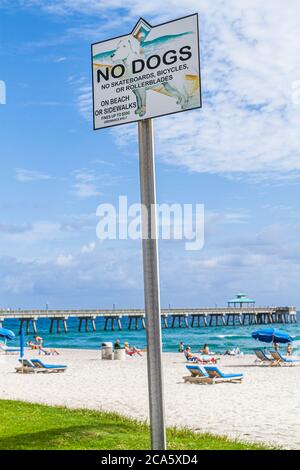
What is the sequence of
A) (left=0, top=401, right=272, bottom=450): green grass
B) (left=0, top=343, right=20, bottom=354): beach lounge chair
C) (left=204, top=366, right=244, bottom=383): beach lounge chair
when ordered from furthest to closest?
(left=0, top=343, right=20, bottom=354): beach lounge chair, (left=204, top=366, right=244, bottom=383): beach lounge chair, (left=0, top=401, right=272, bottom=450): green grass

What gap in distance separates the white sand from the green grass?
1013 mm

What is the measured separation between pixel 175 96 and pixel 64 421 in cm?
575

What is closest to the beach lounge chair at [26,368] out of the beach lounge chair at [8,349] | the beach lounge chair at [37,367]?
the beach lounge chair at [37,367]

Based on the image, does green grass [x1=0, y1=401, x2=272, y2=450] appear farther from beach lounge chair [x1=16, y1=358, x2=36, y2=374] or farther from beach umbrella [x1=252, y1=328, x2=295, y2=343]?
beach umbrella [x1=252, y1=328, x2=295, y2=343]

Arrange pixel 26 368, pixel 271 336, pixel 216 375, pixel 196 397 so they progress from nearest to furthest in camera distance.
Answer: pixel 196 397
pixel 216 375
pixel 26 368
pixel 271 336

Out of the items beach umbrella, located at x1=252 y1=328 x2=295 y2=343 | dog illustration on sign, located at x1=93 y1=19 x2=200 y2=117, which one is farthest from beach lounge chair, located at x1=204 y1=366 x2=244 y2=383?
dog illustration on sign, located at x1=93 y1=19 x2=200 y2=117

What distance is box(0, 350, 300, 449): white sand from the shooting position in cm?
1015

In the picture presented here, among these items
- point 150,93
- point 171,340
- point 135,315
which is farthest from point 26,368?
point 135,315

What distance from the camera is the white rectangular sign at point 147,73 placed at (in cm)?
568

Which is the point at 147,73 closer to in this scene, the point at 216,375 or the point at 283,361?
the point at 216,375

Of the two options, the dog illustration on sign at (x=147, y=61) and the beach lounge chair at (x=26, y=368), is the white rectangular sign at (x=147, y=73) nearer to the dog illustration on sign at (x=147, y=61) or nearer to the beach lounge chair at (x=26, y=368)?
the dog illustration on sign at (x=147, y=61)

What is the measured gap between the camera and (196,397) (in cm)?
1468

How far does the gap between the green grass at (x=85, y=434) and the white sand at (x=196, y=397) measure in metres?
1.01

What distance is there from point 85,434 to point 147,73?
4.80 metres
